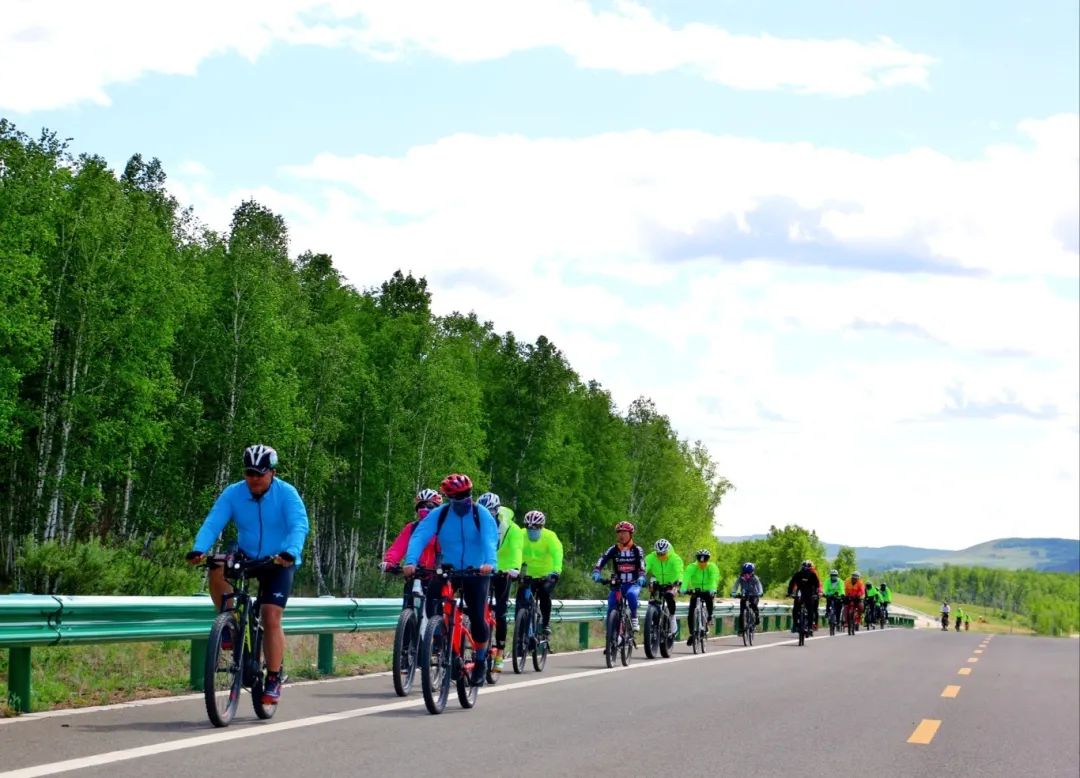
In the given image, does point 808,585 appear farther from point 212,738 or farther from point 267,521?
point 212,738

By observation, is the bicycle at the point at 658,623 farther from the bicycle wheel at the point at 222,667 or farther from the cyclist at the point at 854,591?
the cyclist at the point at 854,591

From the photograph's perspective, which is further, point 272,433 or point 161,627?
point 272,433

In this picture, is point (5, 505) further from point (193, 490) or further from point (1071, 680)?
point (1071, 680)

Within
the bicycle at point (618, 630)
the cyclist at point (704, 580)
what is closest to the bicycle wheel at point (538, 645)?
the bicycle at point (618, 630)

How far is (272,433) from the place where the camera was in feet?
161

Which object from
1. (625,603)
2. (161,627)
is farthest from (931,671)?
(161,627)

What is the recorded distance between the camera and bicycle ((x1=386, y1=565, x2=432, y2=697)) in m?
11.9

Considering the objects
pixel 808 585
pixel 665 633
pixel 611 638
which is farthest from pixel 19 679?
pixel 808 585

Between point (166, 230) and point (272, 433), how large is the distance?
10.0 m

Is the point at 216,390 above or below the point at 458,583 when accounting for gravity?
above

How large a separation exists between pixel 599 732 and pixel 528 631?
663 cm

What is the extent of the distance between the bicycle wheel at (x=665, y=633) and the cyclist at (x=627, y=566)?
5.54 feet

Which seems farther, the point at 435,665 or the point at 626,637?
the point at 626,637

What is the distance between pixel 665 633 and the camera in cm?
2266
